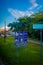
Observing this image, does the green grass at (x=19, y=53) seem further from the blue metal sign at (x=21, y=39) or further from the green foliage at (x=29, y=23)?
the green foliage at (x=29, y=23)

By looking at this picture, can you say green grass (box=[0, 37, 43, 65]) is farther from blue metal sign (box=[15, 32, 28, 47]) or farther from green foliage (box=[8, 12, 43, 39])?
green foliage (box=[8, 12, 43, 39])

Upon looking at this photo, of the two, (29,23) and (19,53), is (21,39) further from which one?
(29,23)

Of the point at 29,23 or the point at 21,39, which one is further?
the point at 21,39

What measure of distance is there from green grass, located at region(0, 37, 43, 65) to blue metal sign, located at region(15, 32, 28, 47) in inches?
3.0

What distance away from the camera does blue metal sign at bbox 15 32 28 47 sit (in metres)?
4.75

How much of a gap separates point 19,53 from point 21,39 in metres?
0.26

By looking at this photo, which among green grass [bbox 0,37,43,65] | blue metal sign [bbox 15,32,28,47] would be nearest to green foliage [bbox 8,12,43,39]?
blue metal sign [bbox 15,32,28,47]

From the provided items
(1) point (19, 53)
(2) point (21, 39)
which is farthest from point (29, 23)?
(1) point (19, 53)

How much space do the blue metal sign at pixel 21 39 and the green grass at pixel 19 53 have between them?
76 millimetres

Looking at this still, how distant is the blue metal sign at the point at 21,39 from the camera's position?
187 inches

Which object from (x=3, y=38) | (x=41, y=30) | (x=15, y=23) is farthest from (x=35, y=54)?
(x=3, y=38)

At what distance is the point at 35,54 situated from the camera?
4.53 metres

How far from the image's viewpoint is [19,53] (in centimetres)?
484

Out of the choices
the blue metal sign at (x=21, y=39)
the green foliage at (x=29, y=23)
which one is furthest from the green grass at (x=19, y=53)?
the green foliage at (x=29, y=23)
